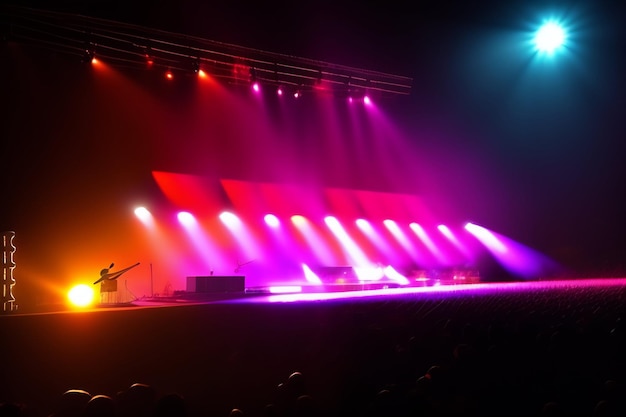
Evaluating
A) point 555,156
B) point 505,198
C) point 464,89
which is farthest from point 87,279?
point 555,156

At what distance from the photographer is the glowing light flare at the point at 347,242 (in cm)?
1039

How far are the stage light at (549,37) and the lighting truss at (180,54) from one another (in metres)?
2.61

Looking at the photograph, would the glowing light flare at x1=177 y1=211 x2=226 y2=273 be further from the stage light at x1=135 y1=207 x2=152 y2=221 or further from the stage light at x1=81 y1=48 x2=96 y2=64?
the stage light at x1=81 y1=48 x2=96 y2=64

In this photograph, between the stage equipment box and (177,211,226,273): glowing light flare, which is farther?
(177,211,226,273): glowing light flare

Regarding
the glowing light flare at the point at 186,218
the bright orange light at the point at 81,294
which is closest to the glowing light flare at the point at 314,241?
the glowing light flare at the point at 186,218

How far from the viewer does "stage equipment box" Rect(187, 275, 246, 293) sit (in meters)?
7.57

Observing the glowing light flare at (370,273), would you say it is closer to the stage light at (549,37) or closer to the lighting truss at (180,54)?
the lighting truss at (180,54)

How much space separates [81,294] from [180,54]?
4.03 m

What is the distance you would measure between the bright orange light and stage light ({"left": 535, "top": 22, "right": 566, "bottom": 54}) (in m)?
9.12

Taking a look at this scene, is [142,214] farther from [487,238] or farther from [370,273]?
[487,238]

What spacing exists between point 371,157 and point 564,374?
872 centimetres

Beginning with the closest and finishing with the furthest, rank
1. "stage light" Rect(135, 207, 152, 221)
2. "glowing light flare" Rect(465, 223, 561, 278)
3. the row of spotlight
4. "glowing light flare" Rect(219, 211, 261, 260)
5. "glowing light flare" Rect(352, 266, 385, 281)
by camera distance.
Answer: the row of spotlight < "stage light" Rect(135, 207, 152, 221) < "glowing light flare" Rect(219, 211, 261, 260) < "glowing light flare" Rect(352, 266, 385, 281) < "glowing light flare" Rect(465, 223, 561, 278)

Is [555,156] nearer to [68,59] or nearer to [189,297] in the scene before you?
[189,297]

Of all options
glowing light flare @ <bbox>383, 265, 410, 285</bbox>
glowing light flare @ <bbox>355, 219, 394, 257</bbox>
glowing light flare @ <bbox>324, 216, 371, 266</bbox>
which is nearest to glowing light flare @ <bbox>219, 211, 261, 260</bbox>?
glowing light flare @ <bbox>324, 216, 371, 266</bbox>
